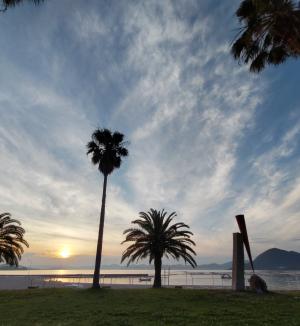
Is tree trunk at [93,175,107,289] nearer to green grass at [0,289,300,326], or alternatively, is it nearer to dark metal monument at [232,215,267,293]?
green grass at [0,289,300,326]

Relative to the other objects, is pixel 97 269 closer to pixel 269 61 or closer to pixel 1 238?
pixel 1 238

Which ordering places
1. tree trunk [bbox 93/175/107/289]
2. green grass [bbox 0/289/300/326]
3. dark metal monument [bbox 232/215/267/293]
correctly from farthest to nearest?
tree trunk [bbox 93/175/107/289] < dark metal monument [bbox 232/215/267/293] < green grass [bbox 0/289/300/326]

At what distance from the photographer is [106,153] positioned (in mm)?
40375

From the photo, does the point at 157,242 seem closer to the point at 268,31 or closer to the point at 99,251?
the point at 99,251

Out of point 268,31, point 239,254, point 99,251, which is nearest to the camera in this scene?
point 268,31

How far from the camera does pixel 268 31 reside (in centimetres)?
1705

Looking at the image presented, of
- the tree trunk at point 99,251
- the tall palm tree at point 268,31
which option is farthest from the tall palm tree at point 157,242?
the tall palm tree at point 268,31

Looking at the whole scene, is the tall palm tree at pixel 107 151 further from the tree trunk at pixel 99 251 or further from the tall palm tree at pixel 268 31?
the tall palm tree at pixel 268 31

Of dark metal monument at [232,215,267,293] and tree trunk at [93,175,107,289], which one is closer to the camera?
dark metal monument at [232,215,267,293]

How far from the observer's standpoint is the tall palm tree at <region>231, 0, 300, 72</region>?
51.3 feet

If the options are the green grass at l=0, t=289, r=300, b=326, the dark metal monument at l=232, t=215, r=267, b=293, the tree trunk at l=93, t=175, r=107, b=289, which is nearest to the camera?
the green grass at l=0, t=289, r=300, b=326

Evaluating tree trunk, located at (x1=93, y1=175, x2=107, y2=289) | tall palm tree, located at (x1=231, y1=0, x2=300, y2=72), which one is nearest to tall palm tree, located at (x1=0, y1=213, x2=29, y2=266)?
tree trunk, located at (x1=93, y1=175, x2=107, y2=289)

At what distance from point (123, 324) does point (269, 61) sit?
15588 millimetres

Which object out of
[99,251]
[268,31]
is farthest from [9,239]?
[268,31]
